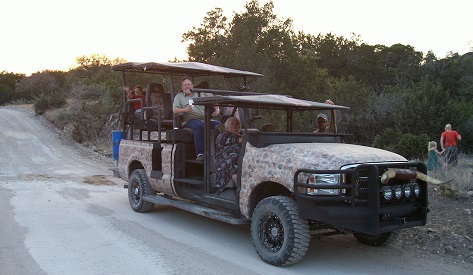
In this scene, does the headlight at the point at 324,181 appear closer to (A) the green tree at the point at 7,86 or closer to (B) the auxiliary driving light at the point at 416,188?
(B) the auxiliary driving light at the point at 416,188

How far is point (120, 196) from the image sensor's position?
34.6 ft

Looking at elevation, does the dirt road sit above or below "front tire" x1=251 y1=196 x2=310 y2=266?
below

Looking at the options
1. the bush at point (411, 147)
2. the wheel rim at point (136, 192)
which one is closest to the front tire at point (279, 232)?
the wheel rim at point (136, 192)

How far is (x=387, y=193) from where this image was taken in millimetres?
5410

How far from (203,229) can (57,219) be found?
2461 millimetres

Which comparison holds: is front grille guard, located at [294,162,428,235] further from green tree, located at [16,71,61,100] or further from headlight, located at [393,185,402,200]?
green tree, located at [16,71,61,100]

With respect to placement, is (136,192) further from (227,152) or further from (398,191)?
(398,191)

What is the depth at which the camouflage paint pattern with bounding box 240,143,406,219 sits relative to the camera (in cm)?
538

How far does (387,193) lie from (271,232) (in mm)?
1410

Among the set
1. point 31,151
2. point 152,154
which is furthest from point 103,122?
point 152,154

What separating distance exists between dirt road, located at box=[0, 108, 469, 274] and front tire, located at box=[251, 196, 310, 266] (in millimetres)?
153

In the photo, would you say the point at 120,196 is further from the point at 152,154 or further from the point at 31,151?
the point at 31,151

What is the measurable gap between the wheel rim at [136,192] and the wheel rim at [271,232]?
367cm

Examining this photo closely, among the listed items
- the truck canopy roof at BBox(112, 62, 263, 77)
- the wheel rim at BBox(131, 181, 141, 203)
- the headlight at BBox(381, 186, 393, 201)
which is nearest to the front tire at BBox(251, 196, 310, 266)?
the headlight at BBox(381, 186, 393, 201)
